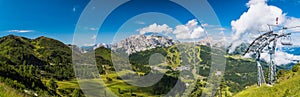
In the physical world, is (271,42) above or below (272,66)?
above

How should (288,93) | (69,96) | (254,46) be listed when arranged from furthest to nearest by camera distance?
1. (69,96)
2. (254,46)
3. (288,93)

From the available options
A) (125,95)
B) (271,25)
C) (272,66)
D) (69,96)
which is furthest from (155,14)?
(125,95)

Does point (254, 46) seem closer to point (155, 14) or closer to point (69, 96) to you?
point (155, 14)

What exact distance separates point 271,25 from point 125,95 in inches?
6513

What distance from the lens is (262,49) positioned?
136ft

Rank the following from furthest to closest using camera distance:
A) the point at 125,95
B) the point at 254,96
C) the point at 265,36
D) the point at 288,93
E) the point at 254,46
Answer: the point at 125,95
the point at 254,46
the point at 265,36
the point at 254,96
the point at 288,93

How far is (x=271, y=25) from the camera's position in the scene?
3703 centimetres

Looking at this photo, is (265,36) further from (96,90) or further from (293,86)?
(96,90)

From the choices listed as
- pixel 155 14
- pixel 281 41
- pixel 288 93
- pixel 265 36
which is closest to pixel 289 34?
pixel 281 41

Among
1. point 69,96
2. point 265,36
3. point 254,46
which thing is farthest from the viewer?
point 69,96

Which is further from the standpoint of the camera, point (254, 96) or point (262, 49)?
point (262, 49)

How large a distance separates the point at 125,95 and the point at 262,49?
16060cm

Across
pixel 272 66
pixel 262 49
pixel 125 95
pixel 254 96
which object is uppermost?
pixel 262 49

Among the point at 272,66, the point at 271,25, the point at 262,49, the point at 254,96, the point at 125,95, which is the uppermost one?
the point at 271,25
